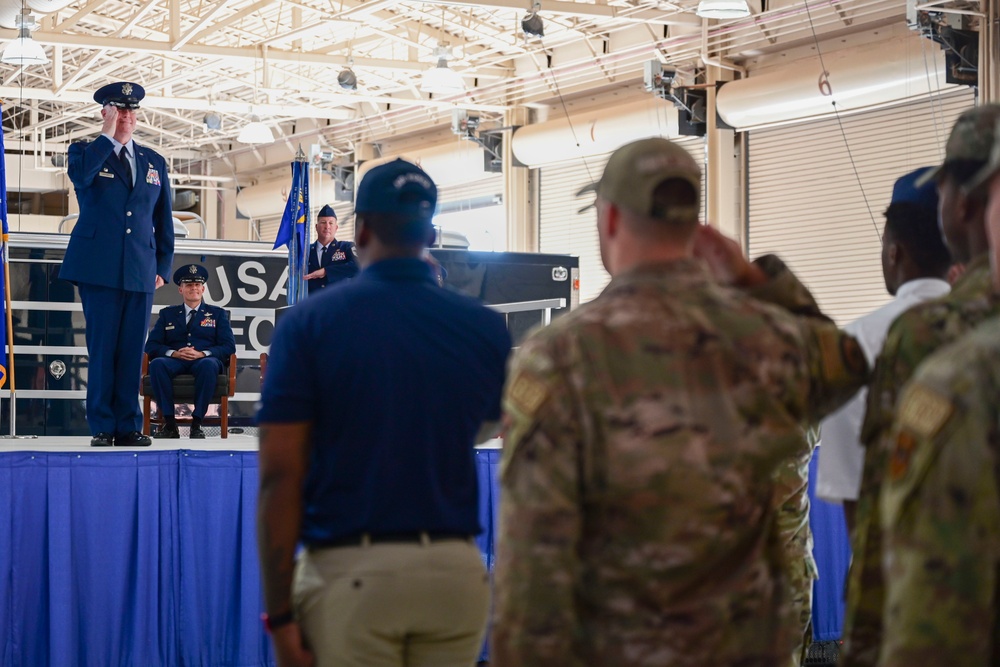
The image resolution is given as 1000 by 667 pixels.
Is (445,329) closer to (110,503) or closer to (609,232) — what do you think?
(609,232)

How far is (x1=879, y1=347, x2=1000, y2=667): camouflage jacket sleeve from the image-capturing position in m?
1.19

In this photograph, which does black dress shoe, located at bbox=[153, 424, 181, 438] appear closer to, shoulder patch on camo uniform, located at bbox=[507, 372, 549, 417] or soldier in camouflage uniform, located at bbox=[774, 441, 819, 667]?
soldier in camouflage uniform, located at bbox=[774, 441, 819, 667]

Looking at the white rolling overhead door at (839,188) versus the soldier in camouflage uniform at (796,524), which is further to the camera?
the white rolling overhead door at (839,188)

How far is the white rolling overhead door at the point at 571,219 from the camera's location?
1638cm

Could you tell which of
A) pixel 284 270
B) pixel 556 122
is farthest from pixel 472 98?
pixel 284 270

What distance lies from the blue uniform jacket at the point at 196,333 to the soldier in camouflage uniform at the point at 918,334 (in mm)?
6575

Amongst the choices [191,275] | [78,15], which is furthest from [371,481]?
[78,15]

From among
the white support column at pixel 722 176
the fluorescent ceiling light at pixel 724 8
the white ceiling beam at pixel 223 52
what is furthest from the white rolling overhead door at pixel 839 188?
the white ceiling beam at pixel 223 52

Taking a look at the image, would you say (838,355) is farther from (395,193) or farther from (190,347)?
(190,347)

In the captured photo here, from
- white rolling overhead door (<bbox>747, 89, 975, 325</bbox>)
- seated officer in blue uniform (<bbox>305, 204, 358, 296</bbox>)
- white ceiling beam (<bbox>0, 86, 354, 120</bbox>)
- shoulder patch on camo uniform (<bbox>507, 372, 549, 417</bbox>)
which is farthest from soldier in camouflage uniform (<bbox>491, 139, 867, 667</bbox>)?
white ceiling beam (<bbox>0, 86, 354, 120</bbox>)

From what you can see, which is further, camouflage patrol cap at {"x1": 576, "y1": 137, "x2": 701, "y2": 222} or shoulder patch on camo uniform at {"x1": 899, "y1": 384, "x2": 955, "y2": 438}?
camouflage patrol cap at {"x1": 576, "y1": 137, "x2": 701, "y2": 222}

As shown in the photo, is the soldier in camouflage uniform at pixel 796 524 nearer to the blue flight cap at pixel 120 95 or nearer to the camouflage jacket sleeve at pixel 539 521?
the camouflage jacket sleeve at pixel 539 521

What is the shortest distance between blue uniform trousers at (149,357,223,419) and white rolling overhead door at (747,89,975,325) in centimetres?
711

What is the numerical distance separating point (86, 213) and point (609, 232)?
4.41m
